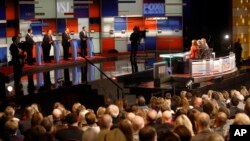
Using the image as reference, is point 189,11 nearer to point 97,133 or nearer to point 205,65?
point 205,65

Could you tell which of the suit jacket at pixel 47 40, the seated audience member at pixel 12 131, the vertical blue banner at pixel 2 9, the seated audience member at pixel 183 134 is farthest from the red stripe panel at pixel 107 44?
the seated audience member at pixel 183 134

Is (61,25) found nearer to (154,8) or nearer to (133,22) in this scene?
(133,22)

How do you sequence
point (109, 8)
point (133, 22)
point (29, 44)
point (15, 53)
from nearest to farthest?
point (15, 53)
point (29, 44)
point (109, 8)
point (133, 22)

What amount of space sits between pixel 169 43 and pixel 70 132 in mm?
19459

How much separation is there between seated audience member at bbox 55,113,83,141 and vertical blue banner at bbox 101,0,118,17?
59.2 feet

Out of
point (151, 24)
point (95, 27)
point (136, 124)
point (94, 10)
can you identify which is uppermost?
point (94, 10)

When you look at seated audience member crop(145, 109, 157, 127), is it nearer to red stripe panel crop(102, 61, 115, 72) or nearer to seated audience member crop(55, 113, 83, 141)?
seated audience member crop(55, 113, 83, 141)

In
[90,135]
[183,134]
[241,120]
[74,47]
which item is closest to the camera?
[183,134]

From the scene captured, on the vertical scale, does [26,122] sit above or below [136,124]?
below

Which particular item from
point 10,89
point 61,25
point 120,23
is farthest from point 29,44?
point 120,23

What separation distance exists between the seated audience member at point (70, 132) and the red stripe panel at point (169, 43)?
19.1 m

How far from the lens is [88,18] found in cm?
2434

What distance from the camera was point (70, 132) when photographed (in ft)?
22.8

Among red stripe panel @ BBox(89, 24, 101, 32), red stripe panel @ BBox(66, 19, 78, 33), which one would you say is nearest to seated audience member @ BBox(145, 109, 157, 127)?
red stripe panel @ BBox(66, 19, 78, 33)
